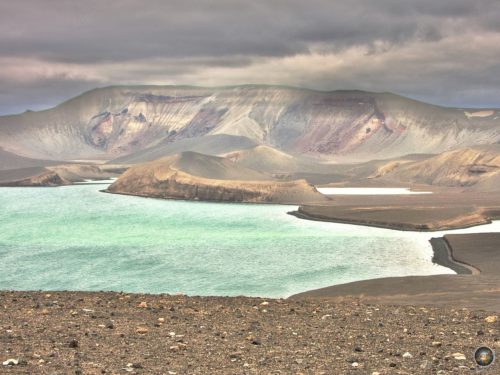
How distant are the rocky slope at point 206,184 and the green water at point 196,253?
4025 cm

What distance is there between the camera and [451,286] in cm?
3625

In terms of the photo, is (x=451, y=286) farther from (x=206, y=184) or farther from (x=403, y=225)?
(x=206, y=184)

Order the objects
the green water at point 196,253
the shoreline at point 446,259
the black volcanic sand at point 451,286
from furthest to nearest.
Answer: the shoreline at point 446,259 < the green water at point 196,253 < the black volcanic sand at point 451,286

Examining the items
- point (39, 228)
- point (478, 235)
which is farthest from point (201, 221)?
point (478, 235)

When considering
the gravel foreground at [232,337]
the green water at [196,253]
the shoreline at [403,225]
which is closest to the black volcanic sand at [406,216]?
the shoreline at [403,225]

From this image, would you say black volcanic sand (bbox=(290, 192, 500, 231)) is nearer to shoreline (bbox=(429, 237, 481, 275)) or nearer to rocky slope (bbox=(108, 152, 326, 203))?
shoreline (bbox=(429, 237, 481, 275))

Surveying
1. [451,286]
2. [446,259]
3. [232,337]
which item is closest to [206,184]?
[446,259]

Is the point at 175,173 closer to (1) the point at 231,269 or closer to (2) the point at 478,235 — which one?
(2) the point at 478,235

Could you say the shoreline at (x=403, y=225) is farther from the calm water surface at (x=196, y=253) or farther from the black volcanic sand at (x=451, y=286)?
the black volcanic sand at (x=451, y=286)

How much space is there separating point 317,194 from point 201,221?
47961 millimetres

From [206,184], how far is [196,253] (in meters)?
94.5

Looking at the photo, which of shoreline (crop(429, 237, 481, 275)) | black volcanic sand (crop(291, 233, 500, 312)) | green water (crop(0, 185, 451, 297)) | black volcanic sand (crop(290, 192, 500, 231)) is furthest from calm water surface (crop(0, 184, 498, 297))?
black volcanic sand (crop(290, 192, 500, 231))

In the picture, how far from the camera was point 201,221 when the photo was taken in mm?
93750

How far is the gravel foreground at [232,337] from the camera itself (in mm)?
11922
